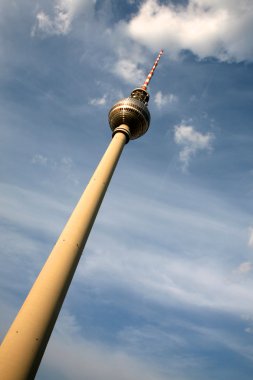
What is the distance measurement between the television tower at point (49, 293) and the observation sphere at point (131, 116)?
9559 millimetres

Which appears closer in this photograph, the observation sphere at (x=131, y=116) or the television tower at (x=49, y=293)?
the television tower at (x=49, y=293)

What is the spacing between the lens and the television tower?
11.3m

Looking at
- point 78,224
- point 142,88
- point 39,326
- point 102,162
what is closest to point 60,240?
point 78,224

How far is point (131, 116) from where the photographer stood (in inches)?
1256

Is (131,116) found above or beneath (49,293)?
above

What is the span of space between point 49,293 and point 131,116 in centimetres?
2267

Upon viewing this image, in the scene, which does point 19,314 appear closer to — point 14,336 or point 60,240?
point 14,336

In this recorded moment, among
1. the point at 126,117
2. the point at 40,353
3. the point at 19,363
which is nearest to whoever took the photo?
the point at 19,363

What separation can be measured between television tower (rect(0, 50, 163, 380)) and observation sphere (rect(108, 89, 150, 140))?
9559mm

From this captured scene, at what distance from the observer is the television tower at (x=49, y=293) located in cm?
1126

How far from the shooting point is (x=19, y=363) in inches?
436

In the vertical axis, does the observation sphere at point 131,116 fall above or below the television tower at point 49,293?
above

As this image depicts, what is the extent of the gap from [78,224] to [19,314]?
19.5 ft

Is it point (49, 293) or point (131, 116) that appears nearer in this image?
point (49, 293)
